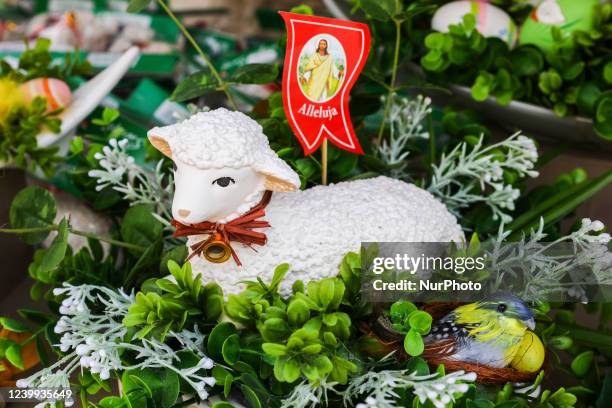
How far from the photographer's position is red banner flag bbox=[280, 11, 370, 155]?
67 centimetres

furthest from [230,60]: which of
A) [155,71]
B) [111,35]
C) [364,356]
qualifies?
[364,356]

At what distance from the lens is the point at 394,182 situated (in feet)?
2.41

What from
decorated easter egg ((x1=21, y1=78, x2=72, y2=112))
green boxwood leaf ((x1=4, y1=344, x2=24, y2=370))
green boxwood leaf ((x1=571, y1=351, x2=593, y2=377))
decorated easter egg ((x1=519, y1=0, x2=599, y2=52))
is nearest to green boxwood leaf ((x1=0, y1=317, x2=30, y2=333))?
green boxwood leaf ((x1=4, y1=344, x2=24, y2=370))

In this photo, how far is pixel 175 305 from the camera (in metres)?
0.61

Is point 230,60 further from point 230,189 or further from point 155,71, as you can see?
point 230,189

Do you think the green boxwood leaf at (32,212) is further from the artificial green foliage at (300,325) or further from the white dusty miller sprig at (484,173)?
the white dusty miller sprig at (484,173)

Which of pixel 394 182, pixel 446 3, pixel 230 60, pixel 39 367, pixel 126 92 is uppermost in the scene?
pixel 446 3

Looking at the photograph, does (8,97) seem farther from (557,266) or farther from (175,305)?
(557,266)

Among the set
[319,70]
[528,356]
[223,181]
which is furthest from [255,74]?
[528,356]

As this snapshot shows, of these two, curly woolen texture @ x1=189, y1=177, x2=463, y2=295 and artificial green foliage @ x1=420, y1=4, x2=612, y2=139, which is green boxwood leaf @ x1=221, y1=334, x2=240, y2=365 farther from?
artificial green foliage @ x1=420, y1=4, x2=612, y2=139

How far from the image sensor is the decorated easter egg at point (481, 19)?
98cm

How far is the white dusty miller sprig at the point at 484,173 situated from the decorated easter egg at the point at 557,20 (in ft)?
0.74

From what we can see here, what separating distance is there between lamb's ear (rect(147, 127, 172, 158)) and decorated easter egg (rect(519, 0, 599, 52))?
0.63 m

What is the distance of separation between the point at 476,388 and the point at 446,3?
71cm
